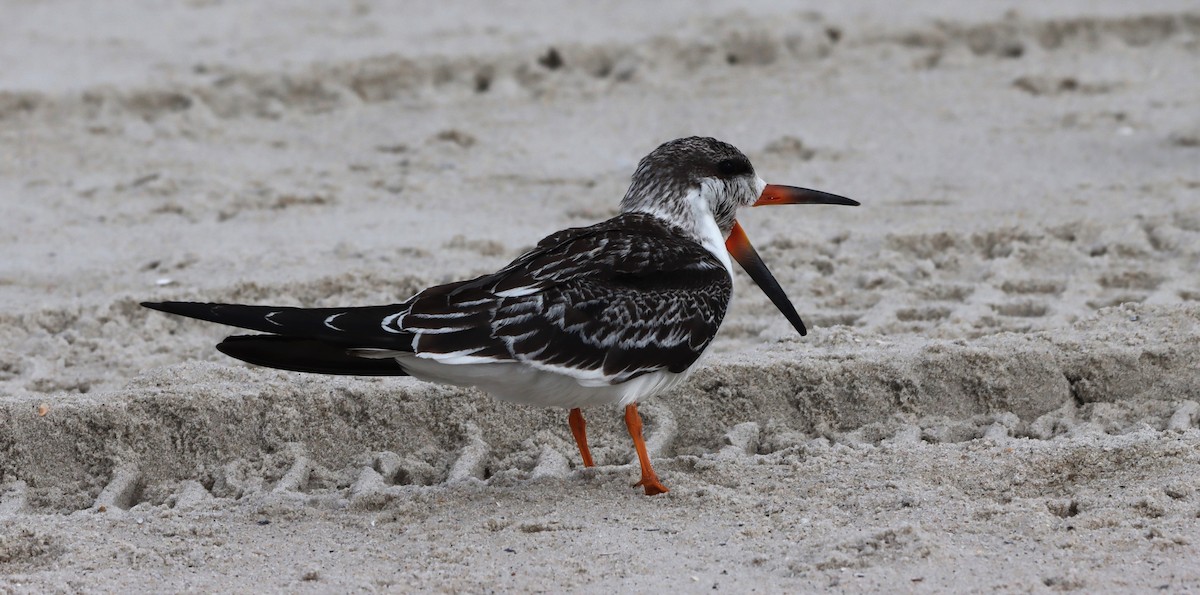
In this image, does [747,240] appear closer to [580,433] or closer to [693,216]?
[693,216]

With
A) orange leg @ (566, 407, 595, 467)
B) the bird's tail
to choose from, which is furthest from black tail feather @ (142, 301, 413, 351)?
orange leg @ (566, 407, 595, 467)

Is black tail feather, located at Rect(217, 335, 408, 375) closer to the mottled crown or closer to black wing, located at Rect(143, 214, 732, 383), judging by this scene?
black wing, located at Rect(143, 214, 732, 383)

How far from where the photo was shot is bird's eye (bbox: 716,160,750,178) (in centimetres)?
496

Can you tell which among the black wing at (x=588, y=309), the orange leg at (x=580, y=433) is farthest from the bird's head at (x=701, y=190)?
the orange leg at (x=580, y=433)

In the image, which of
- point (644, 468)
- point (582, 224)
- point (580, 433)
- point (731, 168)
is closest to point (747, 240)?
point (731, 168)

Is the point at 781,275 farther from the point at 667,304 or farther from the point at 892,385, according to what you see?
the point at 667,304

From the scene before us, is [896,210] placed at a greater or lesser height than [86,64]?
lesser

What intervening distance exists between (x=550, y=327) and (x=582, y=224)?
2774 millimetres

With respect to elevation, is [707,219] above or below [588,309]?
above

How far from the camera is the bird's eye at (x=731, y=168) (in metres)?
4.96

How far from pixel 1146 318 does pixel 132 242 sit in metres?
4.43

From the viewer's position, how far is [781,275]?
20.2ft

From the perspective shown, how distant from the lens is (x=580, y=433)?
4566 millimetres

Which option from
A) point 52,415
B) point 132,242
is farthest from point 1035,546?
A: point 132,242
